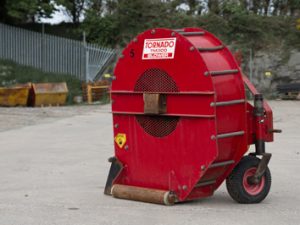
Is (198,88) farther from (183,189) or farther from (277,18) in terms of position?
(277,18)

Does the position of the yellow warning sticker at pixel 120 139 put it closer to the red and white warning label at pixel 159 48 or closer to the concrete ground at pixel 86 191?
the concrete ground at pixel 86 191

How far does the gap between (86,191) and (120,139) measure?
1056mm

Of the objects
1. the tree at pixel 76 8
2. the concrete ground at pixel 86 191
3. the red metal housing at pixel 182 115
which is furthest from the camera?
the tree at pixel 76 8

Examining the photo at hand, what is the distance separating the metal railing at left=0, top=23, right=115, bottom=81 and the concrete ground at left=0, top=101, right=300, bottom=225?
1532 cm

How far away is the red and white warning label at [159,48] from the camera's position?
7.69m

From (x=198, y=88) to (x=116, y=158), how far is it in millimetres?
1503

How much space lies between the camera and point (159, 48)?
777 centimetres

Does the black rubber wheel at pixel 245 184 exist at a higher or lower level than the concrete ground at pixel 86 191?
higher

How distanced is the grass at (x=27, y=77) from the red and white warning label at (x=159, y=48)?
2272 centimetres

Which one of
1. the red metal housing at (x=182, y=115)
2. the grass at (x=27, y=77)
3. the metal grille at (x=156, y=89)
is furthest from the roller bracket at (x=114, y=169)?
the grass at (x=27, y=77)

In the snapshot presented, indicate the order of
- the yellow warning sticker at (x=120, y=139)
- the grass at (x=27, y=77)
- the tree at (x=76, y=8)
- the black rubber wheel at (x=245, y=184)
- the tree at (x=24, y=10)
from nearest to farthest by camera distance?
the black rubber wheel at (x=245, y=184) → the yellow warning sticker at (x=120, y=139) → the grass at (x=27, y=77) → the tree at (x=24, y=10) → the tree at (x=76, y=8)

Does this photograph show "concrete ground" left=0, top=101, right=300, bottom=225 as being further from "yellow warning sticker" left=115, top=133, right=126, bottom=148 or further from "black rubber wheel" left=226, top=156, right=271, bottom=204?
"yellow warning sticker" left=115, top=133, right=126, bottom=148

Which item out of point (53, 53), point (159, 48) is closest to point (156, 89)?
point (159, 48)

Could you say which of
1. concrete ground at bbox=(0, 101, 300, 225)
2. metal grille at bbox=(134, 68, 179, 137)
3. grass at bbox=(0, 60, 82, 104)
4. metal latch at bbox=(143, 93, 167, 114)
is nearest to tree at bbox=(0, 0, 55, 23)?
grass at bbox=(0, 60, 82, 104)
